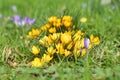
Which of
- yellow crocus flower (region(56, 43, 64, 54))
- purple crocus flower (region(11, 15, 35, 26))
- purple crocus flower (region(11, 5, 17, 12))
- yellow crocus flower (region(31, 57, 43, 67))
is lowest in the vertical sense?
yellow crocus flower (region(31, 57, 43, 67))

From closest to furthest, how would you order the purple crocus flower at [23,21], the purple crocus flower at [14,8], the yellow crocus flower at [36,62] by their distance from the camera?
1. the yellow crocus flower at [36,62]
2. the purple crocus flower at [23,21]
3. the purple crocus flower at [14,8]

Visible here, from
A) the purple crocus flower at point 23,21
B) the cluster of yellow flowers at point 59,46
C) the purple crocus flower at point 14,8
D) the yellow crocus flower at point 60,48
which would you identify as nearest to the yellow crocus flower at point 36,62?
the cluster of yellow flowers at point 59,46

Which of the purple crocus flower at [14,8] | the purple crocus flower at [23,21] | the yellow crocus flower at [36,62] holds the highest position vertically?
the purple crocus flower at [14,8]

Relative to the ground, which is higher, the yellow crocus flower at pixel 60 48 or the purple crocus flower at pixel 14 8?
the purple crocus flower at pixel 14 8

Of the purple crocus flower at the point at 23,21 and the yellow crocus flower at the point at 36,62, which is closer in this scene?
the yellow crocus flower at the point at 36,62

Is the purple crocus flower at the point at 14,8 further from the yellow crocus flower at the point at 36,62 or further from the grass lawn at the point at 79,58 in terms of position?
the yellow crocus flower at the point at 36,62

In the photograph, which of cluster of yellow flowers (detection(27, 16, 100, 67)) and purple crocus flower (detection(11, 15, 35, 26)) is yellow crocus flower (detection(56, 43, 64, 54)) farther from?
purple crocus flower (detection(11, 15, 35, 26))

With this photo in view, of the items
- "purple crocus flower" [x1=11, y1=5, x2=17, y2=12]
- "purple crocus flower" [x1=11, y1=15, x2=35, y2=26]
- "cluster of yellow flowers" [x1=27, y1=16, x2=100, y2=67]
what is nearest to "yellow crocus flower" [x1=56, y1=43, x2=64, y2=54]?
"cluster of yellow flowers" [x1=27, y1=16, x2=100, y2=67]

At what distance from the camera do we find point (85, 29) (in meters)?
3.60

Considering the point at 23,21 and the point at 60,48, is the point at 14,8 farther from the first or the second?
the point at 60,48

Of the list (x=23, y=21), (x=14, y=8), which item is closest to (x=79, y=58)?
(x=23, y=21)

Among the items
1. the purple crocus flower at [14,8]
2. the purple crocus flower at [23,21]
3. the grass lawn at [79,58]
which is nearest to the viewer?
the grass lawn at [79,58]

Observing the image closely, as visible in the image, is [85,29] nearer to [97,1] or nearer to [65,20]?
[65,20]

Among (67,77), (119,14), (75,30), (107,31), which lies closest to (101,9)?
(119,14)
